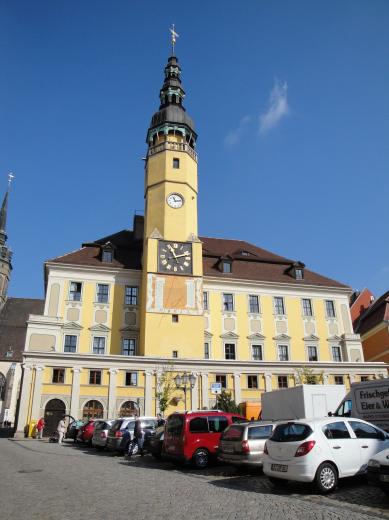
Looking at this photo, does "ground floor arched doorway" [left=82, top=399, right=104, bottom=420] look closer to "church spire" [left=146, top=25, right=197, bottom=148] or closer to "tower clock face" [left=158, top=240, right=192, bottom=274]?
"tower clock face" [left=158, top=240, right=192, bottom=274]

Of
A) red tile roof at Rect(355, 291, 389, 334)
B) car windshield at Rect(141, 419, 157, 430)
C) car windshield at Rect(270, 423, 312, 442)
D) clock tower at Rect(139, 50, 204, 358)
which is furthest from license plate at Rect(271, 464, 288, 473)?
red tile roof at Rect(355, 291, 389, 334)

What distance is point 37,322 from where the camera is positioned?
35.9 m

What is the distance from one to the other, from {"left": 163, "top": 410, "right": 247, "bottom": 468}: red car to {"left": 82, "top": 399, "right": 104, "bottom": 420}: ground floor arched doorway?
730 inches

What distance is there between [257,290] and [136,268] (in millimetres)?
11743

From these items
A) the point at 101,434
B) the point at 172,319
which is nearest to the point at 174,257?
the point at 172,319

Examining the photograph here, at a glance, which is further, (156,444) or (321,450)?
(156,444)

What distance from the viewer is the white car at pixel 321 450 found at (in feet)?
31.2

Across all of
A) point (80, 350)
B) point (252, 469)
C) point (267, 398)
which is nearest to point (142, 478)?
point (252, 469)

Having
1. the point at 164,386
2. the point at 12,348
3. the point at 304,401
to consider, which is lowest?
the point at 304,401

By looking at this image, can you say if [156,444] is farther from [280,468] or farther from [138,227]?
[138,227]

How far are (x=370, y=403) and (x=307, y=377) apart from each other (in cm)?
2181

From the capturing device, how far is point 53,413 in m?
32.2

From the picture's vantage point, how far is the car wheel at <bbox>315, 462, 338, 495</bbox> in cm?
944

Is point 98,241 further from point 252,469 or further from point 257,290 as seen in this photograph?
point 252,469
